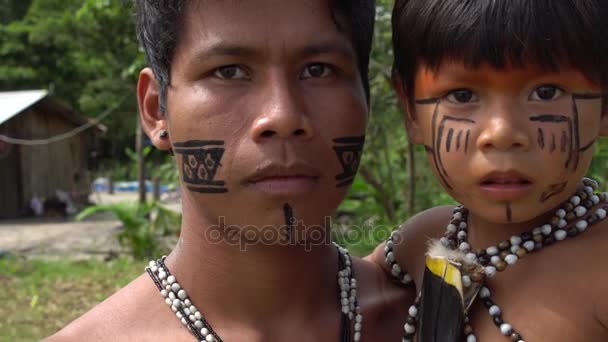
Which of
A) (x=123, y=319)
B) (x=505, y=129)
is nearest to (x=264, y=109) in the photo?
(x=505, y=129)

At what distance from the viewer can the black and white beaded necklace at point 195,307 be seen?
191 cm

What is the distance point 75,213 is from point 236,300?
652 inches

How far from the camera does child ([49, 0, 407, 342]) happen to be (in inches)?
65.7

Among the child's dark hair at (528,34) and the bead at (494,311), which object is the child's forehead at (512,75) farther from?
the bead at (494,311)

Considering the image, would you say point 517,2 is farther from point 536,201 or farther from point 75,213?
point 75,213

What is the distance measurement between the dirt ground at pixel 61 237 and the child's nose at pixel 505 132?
9.27 m

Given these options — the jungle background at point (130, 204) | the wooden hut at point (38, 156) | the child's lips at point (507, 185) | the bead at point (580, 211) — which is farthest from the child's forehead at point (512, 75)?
the wooden hut at point (38, 156)

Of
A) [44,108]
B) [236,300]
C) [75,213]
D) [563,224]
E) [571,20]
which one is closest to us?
[571,20]

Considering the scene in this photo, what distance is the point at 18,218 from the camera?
1647 centimetres

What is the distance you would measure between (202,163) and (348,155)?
0.43 meters

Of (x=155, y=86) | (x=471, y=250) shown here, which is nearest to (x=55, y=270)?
(x=155, y=86)

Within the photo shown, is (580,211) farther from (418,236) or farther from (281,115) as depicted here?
(281,115)

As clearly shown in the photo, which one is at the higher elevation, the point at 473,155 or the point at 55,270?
the point at 473,155

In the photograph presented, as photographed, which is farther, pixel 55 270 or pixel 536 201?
pixel 55 270
